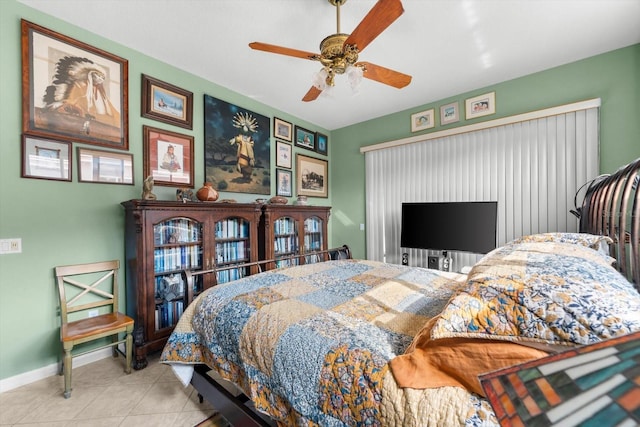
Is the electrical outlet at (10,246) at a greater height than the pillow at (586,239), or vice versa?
the pillow at (586,239)

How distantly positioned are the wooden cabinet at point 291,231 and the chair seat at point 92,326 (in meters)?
1.45

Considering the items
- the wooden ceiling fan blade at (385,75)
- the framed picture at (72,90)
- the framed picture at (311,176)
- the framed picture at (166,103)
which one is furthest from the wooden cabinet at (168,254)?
the wooden ceiling fan blade at (385,75)

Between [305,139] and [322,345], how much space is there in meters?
3.78

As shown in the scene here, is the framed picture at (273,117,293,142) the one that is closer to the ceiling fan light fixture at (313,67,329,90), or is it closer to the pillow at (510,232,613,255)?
the ceiling fan light fixture at (313,67,329,90)

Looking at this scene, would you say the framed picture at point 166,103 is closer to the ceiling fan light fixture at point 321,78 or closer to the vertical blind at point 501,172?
the ceiling fan light fixture at point 321,78

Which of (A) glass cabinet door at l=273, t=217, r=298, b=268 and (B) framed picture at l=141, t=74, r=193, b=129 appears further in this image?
(A) glass cabinet door at l=273, t=217, r=298, b=268

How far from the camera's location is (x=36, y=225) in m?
2.05

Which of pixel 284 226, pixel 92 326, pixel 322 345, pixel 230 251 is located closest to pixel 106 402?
pixel 92 326

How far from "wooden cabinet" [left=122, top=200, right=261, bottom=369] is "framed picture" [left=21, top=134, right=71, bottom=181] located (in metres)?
0.50

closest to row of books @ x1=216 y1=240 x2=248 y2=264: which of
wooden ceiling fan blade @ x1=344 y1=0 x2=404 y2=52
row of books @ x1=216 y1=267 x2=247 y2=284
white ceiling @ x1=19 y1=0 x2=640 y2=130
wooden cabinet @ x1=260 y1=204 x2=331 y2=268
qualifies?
row of books @ x1=216 y1=267 x2=247 y2=284

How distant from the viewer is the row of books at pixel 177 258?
2.40 meters

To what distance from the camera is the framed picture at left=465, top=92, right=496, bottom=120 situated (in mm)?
3236

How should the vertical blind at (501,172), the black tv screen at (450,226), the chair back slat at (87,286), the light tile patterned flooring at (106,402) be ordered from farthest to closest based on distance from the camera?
the black tv screen at (450,226) → the vertical blind at (501,172) → the chair back slat at (87,286) → the light tile patterned flooring at (106,402)

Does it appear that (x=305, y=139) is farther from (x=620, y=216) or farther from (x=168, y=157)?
(x=620, y=216)
